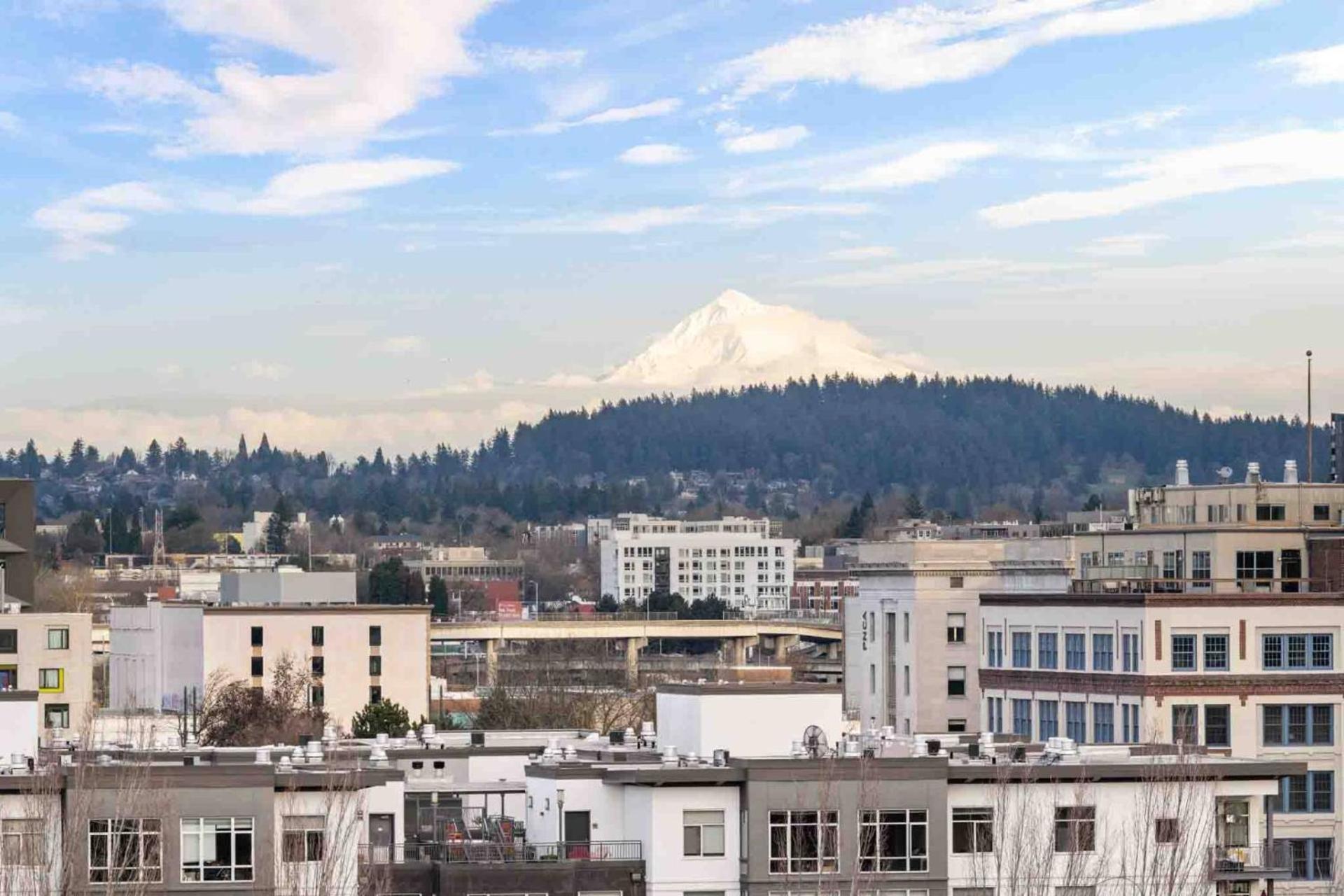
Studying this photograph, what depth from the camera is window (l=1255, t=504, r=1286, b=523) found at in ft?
273

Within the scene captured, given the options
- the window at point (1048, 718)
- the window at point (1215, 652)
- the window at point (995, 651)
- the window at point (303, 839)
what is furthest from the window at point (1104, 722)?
the window at point (303, 839)

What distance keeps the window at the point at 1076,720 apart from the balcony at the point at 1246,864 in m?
26.1

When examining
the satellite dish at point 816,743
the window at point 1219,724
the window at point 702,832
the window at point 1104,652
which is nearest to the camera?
the window at point 702,832

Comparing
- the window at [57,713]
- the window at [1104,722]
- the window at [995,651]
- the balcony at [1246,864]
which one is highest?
the window at [995,651]

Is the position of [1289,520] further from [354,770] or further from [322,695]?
[322,695]

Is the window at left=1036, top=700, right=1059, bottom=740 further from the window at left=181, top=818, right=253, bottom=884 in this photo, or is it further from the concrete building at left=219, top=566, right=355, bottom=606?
the concrete building at left=219, top=566, right=355, bottom=606

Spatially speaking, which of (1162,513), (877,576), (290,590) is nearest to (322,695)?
(290,590)

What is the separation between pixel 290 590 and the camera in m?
158

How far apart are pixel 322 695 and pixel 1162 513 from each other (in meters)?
66.8

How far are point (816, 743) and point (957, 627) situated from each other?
44.4m

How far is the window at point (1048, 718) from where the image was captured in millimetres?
79312

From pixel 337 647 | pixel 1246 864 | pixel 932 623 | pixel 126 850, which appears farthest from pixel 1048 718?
pixel 337 647

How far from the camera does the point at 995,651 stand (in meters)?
84.2

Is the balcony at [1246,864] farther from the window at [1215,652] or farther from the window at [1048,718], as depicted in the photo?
the window at [1048,718]
